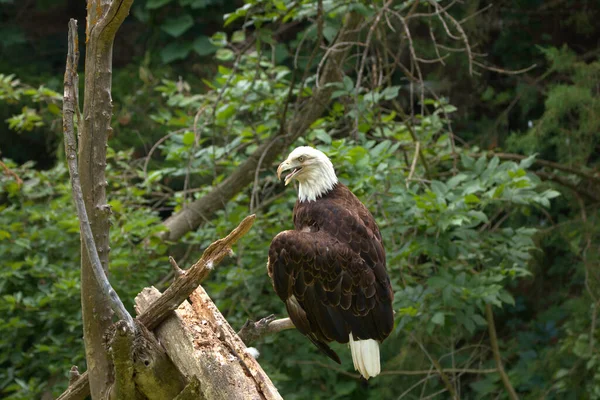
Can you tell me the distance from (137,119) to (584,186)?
10.2 ft

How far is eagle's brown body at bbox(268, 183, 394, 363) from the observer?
3197mm

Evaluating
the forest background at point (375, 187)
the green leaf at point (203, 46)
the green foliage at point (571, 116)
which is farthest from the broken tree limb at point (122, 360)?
the green leaf at point (203, 46)

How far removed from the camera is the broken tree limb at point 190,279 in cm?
247

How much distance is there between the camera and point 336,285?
3.21 m

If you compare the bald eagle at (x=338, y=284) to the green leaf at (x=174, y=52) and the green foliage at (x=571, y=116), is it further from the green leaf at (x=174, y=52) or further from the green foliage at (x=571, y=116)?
the green leaf at (x=174, y=52)

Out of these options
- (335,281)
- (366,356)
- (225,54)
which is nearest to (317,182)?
(335,281)

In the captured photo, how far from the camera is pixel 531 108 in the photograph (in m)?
6.31

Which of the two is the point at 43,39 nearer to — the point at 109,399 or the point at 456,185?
the point at 456,185

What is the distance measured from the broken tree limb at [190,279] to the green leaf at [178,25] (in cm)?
418

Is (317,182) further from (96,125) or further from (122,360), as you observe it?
(122,360)

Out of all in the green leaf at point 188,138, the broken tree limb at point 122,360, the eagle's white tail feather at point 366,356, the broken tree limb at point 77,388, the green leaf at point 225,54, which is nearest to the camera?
the broken tree limb at point 122,360

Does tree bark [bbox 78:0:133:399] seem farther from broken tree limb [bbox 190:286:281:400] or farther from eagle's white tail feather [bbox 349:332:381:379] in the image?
eagle's white tail feather [bbox 349:332:381:379]

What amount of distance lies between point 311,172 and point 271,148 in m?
1.35

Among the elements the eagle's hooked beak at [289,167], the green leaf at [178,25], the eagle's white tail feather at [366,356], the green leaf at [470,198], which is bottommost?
the eagle's white tail feather at [366,356]
